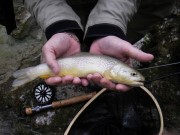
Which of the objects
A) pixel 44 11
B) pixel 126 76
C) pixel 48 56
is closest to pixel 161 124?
pixel 126 76

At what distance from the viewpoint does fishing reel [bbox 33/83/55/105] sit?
124 inches

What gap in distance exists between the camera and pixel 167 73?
10.1ft

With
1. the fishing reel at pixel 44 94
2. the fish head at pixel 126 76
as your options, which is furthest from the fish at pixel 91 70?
the fishing reel at pixel 44 94

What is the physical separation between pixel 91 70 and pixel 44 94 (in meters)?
0.83

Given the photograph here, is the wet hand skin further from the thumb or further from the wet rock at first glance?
the wet rock

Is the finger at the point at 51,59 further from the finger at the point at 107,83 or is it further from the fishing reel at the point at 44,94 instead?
the fishing reel at the point at 44,94

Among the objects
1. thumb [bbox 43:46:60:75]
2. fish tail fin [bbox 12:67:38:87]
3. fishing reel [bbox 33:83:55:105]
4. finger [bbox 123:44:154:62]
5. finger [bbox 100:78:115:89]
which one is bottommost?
fishing reel [bbox 33:83:55:105]

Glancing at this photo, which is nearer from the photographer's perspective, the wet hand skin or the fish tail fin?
the wet hand skin

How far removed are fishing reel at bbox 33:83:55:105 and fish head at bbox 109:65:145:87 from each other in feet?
2.98

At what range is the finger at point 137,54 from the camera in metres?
2.24

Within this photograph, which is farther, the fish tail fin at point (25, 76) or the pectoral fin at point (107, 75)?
the fish tail fin at point (25, 76)

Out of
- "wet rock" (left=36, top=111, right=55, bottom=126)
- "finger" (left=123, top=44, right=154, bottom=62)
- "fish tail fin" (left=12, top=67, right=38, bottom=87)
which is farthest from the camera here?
"wet rock" (left=36, top=111, right=55, bottom=126)

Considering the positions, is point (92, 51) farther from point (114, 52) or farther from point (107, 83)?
point (107, 83)

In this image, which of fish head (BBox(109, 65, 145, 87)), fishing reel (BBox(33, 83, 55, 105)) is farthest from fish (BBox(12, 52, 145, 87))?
fishing reel (BBox(33, 83, 55, 105))
